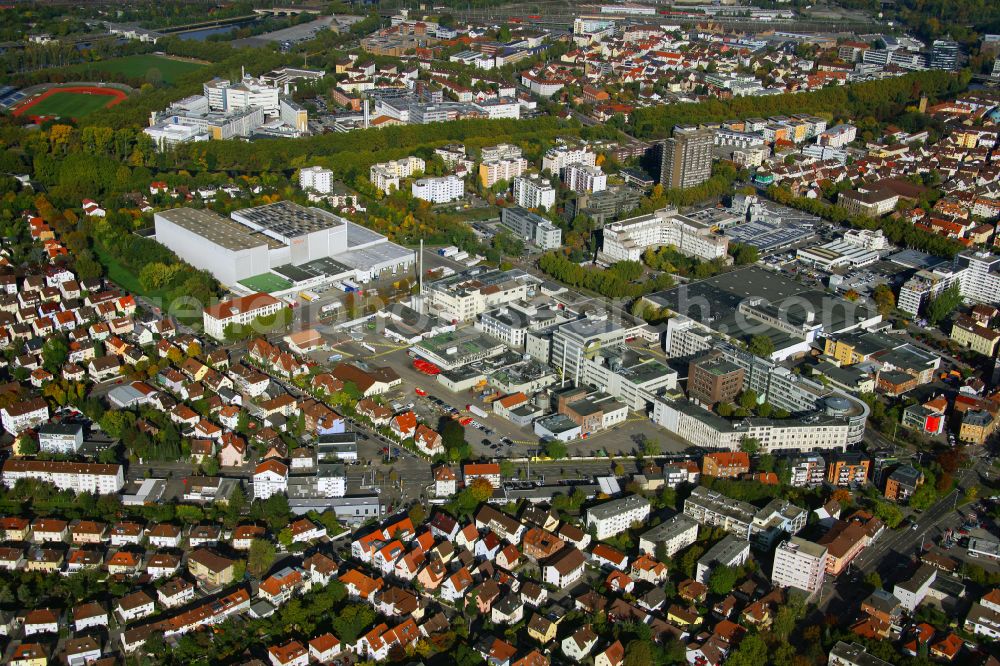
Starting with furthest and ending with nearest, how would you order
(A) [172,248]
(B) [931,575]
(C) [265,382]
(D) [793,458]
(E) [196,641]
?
(A) [172,248]
(C) [265,382]
(D) [793,458]
(B) [931,575]
(E) [196,641]

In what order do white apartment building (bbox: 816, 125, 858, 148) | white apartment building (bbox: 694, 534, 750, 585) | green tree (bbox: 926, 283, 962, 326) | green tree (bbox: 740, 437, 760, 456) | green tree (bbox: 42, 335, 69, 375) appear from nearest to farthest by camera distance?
white apartment building (bbox: 694, 534, 750, 585) < green tree (bbox: 740, 437, 760, 456) < green tree (bbox: 42, 335, 69, 375) < green tree (bbox: 926, 283, 962, 326) < white apartment building (bbox: 816, 125, 858, 148)

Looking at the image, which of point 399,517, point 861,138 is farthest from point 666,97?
point 399,517

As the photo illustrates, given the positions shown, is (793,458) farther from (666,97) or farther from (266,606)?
(666,97)

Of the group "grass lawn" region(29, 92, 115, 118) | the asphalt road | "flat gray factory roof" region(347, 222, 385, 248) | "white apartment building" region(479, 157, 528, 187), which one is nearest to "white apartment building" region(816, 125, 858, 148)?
"white apartment building" region(479, 157, 528, 187)

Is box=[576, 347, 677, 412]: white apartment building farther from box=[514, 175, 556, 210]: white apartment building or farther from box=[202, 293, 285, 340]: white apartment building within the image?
box=[514, 175, 556, 210]: white apartment building

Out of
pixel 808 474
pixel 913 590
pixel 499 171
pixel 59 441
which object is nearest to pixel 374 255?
pixel 499 171

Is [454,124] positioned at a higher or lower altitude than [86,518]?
higher
